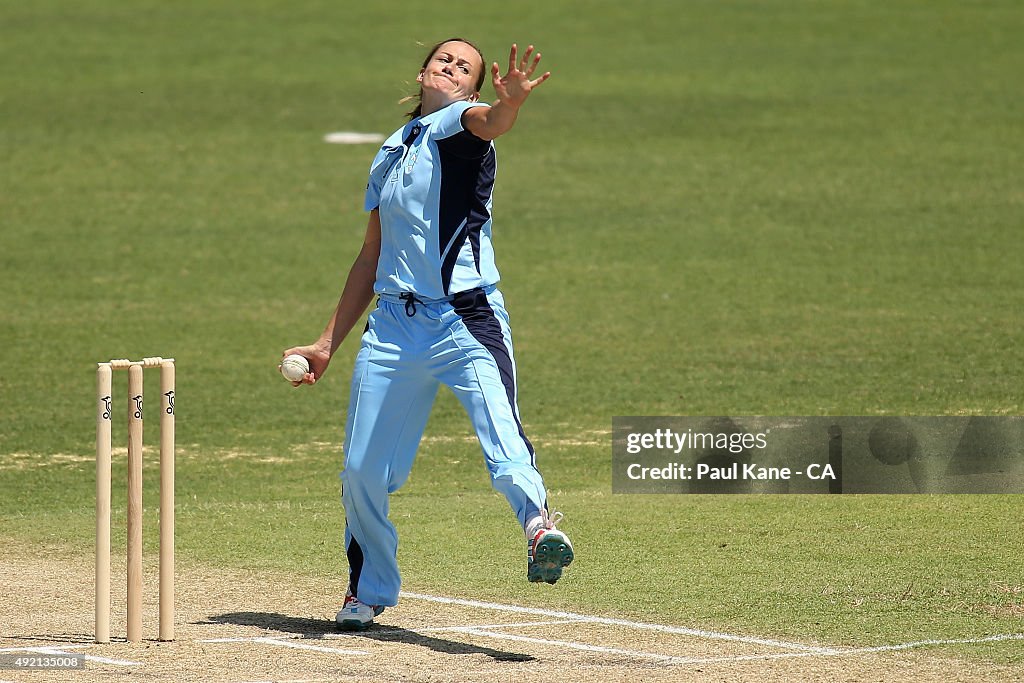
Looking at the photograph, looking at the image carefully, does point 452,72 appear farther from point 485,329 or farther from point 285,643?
point 285,643

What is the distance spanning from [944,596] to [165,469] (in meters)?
3.25

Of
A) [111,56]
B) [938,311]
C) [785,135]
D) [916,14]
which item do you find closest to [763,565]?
A: [938,311]

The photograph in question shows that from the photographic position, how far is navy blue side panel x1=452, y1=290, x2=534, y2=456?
22.0 feet

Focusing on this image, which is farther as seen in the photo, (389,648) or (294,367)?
(294,367)

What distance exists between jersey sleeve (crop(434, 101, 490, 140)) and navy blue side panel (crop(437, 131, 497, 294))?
23 millimetres

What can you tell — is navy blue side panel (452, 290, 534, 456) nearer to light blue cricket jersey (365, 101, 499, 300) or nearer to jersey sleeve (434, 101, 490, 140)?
light blue cricket jersey (365, 101, 499, 300)

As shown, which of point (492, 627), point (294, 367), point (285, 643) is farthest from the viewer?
point (492, 627)

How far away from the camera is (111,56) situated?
98.3 ft

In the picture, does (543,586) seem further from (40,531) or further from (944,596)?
(40,531)

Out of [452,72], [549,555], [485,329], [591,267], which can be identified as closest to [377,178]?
[452,72]

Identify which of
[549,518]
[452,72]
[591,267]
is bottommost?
[549,518]

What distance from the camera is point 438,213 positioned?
6.73 metres

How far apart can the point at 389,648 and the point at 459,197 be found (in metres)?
1.71

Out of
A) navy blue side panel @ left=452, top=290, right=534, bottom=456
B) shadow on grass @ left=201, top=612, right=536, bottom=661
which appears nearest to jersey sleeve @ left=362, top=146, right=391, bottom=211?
navy blue side panel @ left=452, top=290, right=534, bottom=456
